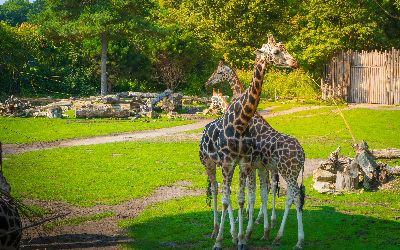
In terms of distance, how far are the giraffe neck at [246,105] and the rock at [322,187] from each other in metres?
6.14

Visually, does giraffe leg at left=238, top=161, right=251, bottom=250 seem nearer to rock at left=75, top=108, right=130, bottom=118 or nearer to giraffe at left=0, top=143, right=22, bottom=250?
giraffe at left=0, top=143, right=22, bottom=250

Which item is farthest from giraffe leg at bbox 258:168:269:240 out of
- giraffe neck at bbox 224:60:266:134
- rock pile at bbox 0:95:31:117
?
rock pile at bbox 0:95:31:117

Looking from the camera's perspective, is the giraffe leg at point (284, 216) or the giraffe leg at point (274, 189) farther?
the giraffe leg at point (274, 189)

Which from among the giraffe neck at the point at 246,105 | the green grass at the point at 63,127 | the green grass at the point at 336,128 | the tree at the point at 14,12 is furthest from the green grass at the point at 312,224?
the tree at the point at 14,12

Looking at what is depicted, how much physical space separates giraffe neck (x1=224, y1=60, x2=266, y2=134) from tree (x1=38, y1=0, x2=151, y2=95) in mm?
33455

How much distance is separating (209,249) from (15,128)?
21.7 m

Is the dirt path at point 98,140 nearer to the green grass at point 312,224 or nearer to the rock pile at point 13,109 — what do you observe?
the rock pile at point 13,109

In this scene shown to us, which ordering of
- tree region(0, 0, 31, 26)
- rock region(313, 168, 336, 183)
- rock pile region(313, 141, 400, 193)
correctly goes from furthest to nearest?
tree region(0, 0, 31, 26)
rock region(313, 168, 336, 183)
rock pile region(313, 141, 400, 193)

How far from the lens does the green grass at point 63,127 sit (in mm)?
27797

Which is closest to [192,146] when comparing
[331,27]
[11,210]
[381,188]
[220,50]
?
[381,188]

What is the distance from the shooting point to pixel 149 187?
17.3 metres

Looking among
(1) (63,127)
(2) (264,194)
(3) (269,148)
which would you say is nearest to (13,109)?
(1) (63,127)

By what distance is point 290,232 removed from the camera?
12.4 meters

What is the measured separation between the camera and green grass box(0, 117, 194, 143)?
27.8 metres
